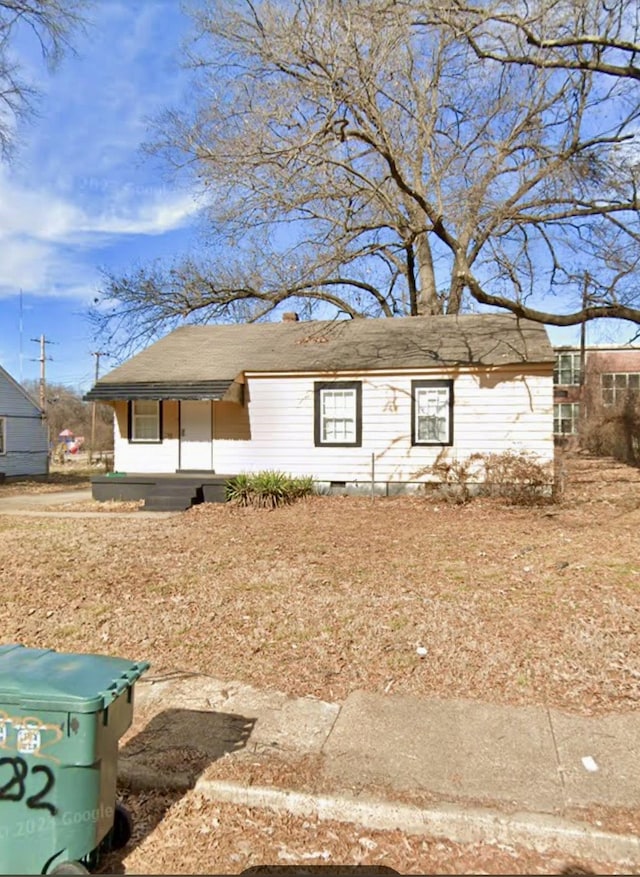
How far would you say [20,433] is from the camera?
25781 mm

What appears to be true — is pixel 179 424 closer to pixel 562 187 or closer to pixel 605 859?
pixel 562 187

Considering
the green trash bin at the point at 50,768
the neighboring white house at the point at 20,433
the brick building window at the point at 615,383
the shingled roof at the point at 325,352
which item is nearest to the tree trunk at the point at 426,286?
the shingled roof at the point at 325,352

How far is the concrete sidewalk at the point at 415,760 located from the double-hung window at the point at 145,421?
10442 mm

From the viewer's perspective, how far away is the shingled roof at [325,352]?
40.9 feet

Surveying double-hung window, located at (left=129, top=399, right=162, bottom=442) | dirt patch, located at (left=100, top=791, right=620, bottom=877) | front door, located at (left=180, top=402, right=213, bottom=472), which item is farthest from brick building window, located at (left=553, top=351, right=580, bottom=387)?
dirt patch, located at (left=100, top=791, right=620, bottom=877)

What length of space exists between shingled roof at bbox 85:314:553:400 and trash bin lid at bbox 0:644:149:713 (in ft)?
33.0

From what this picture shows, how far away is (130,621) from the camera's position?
508cm

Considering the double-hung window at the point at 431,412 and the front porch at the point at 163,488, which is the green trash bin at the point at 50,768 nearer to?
the front porch at the point at 163,488

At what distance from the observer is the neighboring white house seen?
2491 centimetres

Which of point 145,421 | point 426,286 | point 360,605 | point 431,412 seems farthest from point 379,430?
point 426,286

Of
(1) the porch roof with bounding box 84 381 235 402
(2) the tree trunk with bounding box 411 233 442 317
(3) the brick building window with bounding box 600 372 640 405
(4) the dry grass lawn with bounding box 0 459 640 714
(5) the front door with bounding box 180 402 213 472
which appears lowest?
(4) the dry grass lawn with bounding box 0 459 640 714

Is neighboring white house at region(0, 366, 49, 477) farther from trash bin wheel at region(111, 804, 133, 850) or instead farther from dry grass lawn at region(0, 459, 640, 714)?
trash bin wheel at region(111, 804, 133, 850)

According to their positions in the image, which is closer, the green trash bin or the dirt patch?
the green trash bin

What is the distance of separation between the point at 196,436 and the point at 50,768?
456 inches
